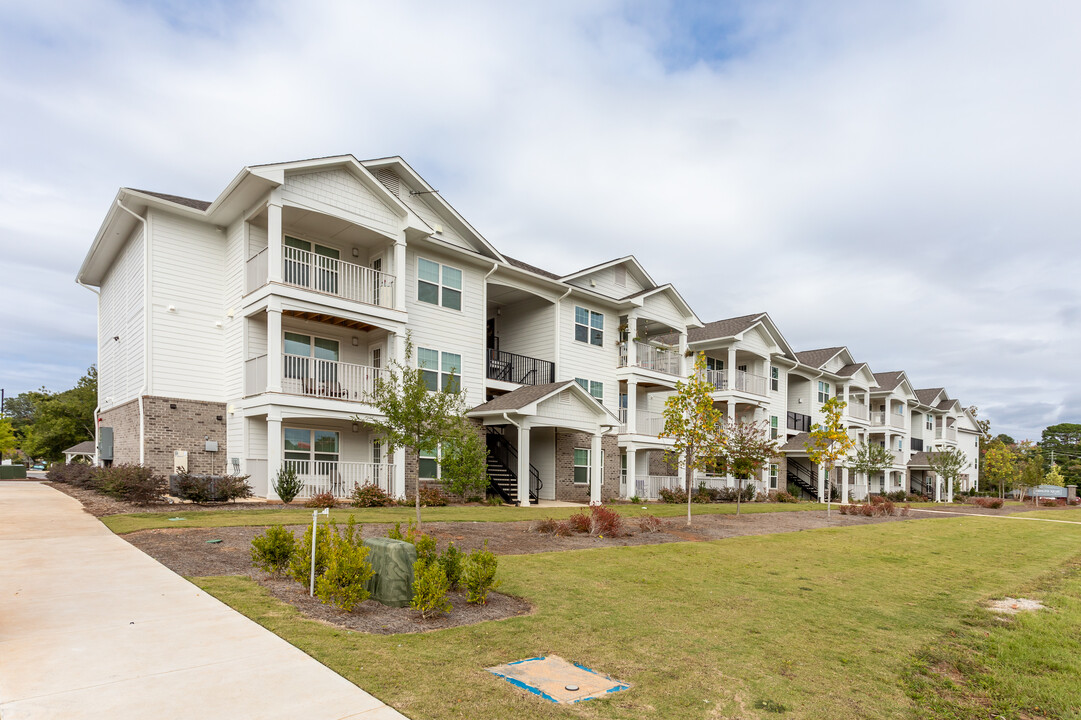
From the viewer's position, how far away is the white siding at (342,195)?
2006 centimetres

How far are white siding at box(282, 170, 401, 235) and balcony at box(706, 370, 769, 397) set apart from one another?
21.5 meters

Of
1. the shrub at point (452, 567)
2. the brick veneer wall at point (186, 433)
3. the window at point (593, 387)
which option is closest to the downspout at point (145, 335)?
the brick veneer wall at point (186, 433)

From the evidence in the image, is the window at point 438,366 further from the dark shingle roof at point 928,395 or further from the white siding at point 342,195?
the dark shingle roof at point 928,395

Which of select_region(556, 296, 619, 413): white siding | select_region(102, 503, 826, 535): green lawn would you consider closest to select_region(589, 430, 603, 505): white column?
select_region(556, 296, 619, 413): white siding

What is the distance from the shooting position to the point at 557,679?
17.1ft

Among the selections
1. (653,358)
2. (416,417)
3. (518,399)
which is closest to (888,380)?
(653,358)

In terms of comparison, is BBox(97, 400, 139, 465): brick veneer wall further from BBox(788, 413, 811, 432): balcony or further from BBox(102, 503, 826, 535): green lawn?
BBox(788, 413, 811, 432): balcony

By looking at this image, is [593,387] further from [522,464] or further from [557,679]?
[557,679]

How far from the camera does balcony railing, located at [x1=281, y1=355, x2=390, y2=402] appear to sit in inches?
793

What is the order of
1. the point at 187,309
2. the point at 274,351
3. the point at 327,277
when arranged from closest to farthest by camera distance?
the point at 274,351, the point at 187,309, the point at 327,277

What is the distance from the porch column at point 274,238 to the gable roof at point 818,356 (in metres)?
38.5

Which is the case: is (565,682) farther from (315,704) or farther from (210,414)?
(210,414)

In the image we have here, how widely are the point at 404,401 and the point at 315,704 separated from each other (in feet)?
29.4

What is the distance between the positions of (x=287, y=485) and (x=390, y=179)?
11.7 meters
